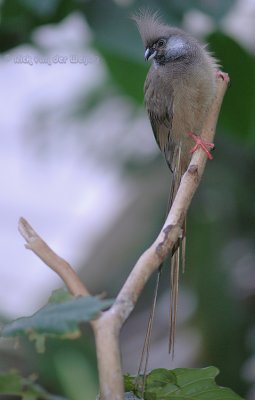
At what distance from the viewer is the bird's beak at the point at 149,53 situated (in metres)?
2.75

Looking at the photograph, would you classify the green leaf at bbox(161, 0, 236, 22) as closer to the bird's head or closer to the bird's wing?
the bird's head

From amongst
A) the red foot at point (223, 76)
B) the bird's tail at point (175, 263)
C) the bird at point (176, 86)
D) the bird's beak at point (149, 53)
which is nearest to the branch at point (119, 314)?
the bird's tail at point (175, 263)

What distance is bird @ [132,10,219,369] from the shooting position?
2592 mm

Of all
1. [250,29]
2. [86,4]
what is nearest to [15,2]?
[86,4]

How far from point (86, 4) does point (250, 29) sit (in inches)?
67.3

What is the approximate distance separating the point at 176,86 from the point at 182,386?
4.92 feet

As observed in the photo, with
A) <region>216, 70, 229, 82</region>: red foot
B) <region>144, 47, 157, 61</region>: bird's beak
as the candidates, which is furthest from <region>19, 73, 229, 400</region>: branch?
<region>144, 47, 157, 61</region>: bird's beak

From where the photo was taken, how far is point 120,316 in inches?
43.2

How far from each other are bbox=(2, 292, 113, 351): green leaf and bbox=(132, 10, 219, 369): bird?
140 centimetres

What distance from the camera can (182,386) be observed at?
4.49 ft

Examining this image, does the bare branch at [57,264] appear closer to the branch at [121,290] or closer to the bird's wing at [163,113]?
the branch at [121,290]

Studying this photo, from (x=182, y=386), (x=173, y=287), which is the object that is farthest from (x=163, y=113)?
(x=182, y=386)

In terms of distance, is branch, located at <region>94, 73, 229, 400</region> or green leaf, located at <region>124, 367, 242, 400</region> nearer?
branch, located at <region>94, 73, 229, 400</region>

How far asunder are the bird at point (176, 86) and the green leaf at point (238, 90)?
0.34 metres
